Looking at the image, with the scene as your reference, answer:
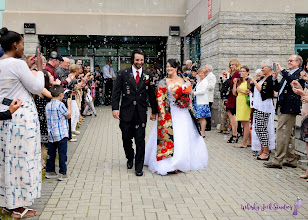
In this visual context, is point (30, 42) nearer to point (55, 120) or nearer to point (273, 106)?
point (55, 120)

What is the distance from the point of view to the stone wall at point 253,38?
1249cm

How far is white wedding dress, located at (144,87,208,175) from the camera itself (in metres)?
6.72

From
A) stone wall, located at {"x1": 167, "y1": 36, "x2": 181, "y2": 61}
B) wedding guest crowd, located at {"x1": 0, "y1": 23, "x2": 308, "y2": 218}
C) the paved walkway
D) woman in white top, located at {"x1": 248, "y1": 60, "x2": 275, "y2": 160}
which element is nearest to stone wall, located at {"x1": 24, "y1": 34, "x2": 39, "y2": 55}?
stone wall, located at {"x1": 167, "y1": 36, "x2": 181, "y2": 61}

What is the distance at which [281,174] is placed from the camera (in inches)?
267

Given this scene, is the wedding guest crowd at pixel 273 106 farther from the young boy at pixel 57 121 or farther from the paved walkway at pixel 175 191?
the young boy at pixel 57 121

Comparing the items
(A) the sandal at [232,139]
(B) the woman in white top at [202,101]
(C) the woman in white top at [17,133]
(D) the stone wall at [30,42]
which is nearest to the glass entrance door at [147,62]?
(D) the stone wall at [30,42]

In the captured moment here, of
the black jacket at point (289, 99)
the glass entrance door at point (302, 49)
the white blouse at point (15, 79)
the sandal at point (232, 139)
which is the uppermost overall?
the glass entrance door at point (302, 49)

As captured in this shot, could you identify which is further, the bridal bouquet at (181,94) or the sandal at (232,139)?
the sandal at (232,139)

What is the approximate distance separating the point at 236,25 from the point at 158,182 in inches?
313

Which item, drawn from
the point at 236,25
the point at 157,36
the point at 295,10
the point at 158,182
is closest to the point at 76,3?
the point at 157,36

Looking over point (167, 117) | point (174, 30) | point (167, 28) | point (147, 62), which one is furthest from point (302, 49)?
point (147, 62)

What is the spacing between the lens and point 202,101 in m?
10.7

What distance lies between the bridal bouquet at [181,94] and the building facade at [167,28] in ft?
19.4

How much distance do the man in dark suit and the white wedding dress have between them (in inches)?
54.4
